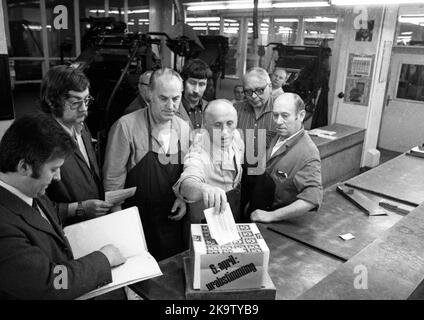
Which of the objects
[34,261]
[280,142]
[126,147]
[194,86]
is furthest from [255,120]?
[34,261]

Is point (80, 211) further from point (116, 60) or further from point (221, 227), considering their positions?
point (116, 60)

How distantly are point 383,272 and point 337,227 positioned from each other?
843 mm

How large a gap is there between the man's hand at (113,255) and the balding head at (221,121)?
83 cm

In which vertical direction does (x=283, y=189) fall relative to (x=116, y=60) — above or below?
below

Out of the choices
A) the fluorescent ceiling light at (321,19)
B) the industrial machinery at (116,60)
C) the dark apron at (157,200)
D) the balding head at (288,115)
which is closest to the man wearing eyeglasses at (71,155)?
the dark apron at (157,200)

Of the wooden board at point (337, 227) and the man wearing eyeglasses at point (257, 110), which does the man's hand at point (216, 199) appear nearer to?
the wooden board at point (337, 227)

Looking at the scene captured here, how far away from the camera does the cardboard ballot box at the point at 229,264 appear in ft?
4.32

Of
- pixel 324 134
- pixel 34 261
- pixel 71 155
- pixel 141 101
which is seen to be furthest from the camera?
pixel 324 134

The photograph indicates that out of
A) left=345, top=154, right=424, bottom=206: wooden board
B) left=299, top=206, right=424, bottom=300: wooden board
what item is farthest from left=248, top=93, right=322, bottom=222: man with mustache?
left=345, top=154, right=424, bottom=206: wooden board

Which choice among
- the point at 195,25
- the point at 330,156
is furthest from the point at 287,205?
the point at 195,25

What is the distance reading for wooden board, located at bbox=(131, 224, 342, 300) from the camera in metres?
1.48

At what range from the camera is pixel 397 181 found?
3025 mm
